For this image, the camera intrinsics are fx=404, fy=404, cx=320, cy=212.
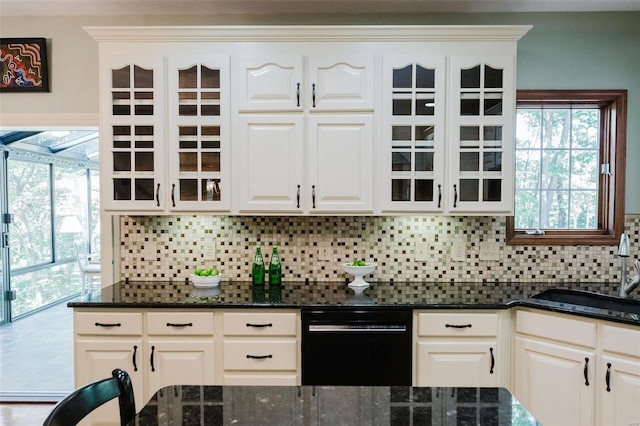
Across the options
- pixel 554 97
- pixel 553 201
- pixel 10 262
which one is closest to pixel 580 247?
pixel 553 201

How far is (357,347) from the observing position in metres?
2.19

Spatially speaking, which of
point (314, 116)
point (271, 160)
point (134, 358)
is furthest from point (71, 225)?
point (314, 116)

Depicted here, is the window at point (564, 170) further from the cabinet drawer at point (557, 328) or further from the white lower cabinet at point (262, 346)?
the white lower cabinet at point (262, 346)

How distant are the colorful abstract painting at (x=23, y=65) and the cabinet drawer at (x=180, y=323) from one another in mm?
1827

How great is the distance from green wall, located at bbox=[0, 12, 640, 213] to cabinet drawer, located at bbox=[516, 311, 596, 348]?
1.15 m

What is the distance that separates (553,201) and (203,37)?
257 cm

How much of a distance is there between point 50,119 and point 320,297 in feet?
7.31

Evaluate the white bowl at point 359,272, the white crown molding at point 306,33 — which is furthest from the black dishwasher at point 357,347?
the white crown molding at point 306,33

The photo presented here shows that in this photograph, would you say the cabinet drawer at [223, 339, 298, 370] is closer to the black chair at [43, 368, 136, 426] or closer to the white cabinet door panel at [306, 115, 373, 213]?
the white cabinet door panel at [306, 115, 373, 213]

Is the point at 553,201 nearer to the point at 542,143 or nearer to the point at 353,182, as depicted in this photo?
the point at 542,143

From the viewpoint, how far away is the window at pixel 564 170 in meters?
2.74

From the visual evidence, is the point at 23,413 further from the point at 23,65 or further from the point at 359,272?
the point at 359,272

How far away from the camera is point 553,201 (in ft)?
9.32

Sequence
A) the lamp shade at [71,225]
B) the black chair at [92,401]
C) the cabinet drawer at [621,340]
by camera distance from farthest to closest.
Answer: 1. the lamp shade at [71,225]
2. the cabinet drawer at [621,340]
3. the black chair at [92,401]
